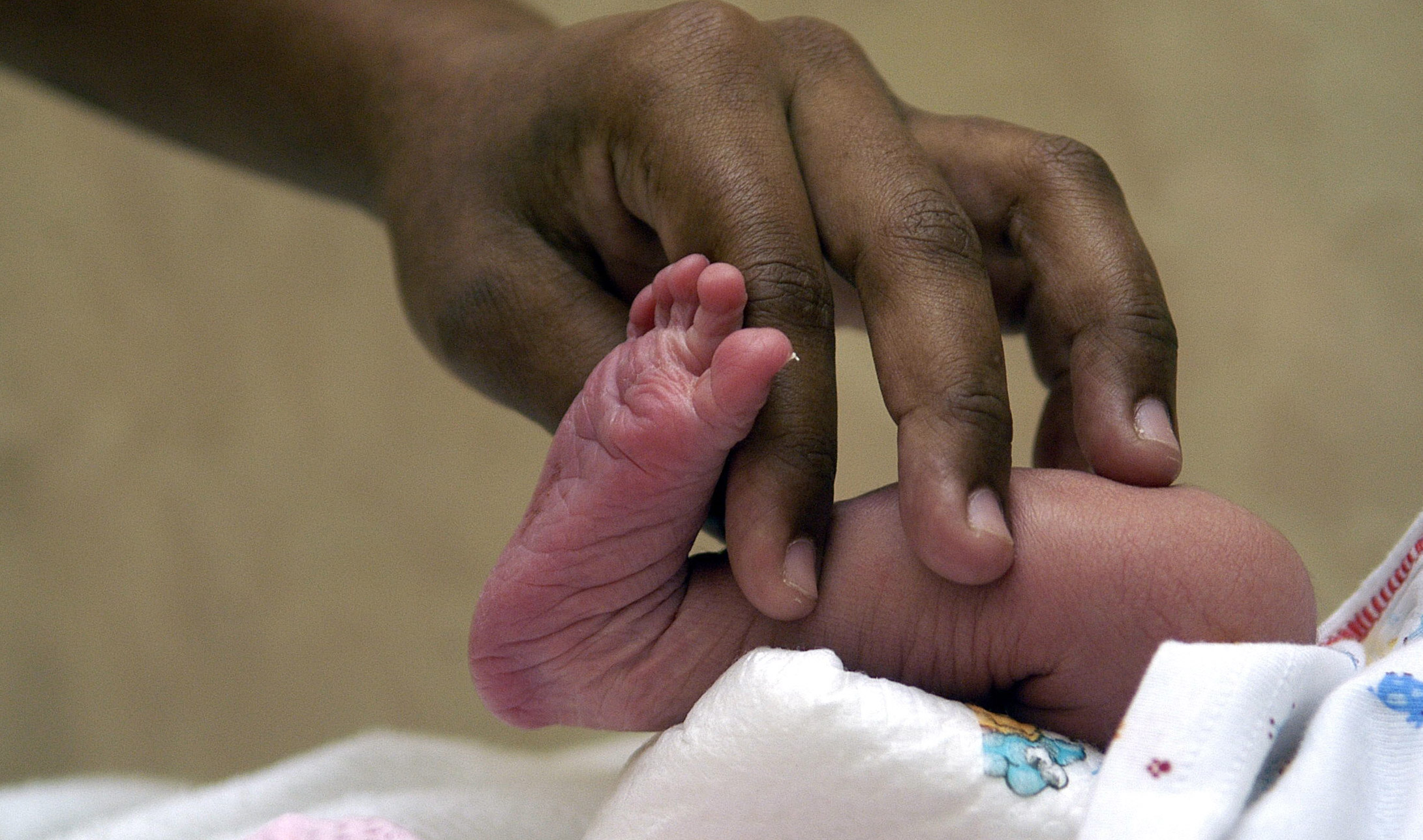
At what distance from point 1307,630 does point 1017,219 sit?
0.92 ft

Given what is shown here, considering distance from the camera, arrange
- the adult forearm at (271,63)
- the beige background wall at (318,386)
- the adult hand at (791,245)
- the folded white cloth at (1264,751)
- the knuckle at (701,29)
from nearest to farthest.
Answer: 1. the folded white cloth at (1264,751)
2. the adult hand at (791,245)
3. the knuckle at (701,29)
4. the adult forearm at (271,63)
5. the beige background wall at (318,386)

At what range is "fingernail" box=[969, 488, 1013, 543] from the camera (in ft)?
1.58

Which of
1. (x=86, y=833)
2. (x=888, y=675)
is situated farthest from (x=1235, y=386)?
(x=86, y=833)

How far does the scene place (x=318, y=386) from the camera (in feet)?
5.34

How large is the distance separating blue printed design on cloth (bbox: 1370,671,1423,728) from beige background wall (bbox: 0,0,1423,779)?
2.81 feet

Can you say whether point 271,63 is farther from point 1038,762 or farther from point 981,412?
point 1038,762

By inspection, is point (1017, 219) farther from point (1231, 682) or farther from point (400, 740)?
point (400, 740)

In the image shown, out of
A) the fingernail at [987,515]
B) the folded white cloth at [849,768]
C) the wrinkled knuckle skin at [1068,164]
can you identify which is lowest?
the folded white cloth at [849,768]

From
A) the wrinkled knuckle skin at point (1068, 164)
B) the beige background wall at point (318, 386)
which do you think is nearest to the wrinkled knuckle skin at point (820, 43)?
the wrinkled knuckle skin at point (1068, 164)

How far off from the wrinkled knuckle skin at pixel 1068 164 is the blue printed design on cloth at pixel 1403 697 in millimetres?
307

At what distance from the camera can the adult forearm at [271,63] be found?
2.79 feet

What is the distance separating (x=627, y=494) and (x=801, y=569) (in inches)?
3.5

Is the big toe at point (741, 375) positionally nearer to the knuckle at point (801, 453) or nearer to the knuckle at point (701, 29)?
the knuckle at point (801, 453)

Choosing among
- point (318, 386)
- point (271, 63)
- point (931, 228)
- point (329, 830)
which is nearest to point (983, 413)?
point (931, 228)
